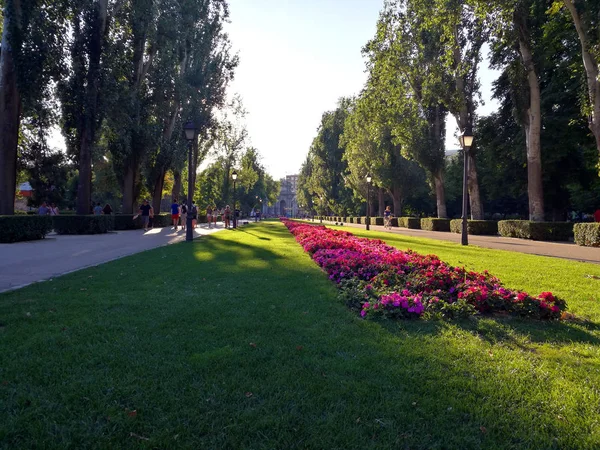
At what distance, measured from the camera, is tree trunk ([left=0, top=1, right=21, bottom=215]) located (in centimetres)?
1573

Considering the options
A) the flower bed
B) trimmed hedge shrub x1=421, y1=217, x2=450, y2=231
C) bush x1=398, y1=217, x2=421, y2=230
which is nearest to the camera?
the flower bed

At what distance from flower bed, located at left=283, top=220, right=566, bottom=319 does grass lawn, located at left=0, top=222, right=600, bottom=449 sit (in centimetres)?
26

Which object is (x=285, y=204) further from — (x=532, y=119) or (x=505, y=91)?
(x=532, y=119)

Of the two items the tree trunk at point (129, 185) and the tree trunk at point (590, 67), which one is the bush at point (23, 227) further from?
the tree trunk at point (590, 67)

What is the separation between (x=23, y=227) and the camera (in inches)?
579

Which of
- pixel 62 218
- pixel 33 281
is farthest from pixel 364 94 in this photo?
pixel 33 281

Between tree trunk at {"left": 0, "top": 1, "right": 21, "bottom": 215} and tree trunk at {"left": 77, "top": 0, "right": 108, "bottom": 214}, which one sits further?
tree trunk at {"left": 77, "top": 0, "right": 108, "bottom": 214}

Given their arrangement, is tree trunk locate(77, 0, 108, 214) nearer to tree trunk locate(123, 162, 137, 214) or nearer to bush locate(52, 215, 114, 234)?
bush locate(52, 215, 114, 234)

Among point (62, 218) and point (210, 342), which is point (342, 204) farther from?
point (210, 342)

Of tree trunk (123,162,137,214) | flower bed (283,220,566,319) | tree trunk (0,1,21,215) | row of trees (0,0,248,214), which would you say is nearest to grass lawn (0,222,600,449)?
flower bed (283,220,566,319)

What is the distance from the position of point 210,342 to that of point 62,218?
759 inches

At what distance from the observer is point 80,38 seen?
60.2 ft

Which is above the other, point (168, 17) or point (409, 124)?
point (168, 17)

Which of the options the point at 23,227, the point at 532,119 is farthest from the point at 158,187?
the point at 532,119
